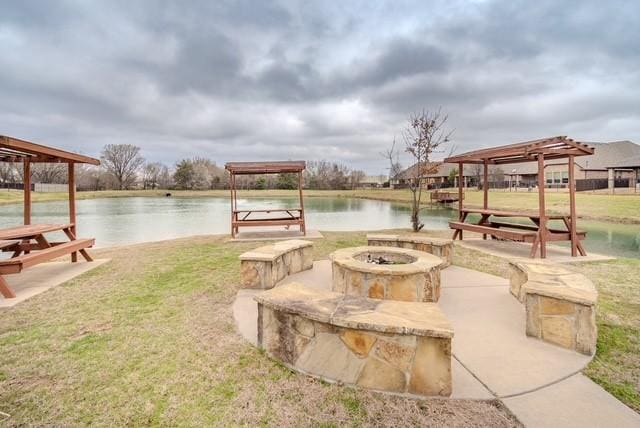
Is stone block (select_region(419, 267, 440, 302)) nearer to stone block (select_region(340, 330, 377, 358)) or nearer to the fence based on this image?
stone block (select_region(340, 330, 377, 358))

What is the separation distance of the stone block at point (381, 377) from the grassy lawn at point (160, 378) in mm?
71

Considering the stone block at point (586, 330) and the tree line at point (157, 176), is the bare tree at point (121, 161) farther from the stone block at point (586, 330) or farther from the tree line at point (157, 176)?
the stone block at point (586, 330)

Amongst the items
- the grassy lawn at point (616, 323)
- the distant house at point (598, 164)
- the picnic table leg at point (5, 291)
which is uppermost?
the distant house at point (598, 164)

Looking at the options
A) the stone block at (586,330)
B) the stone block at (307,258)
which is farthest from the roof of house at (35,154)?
the stone block at (586,330)

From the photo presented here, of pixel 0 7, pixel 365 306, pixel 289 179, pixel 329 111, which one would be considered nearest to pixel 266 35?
pixel 0 7

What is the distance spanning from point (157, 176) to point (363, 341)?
2694 inches

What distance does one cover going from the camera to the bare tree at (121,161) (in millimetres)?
54531

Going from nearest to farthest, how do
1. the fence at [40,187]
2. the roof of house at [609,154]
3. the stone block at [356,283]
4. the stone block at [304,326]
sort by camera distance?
1. the stone block at [304,326]
2. the stone block at [356,283]
3. the roof of house at [609,154]
4. the fence at [40,187]

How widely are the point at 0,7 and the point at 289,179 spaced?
1576 inches

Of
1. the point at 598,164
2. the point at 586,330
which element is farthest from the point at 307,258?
the point at 598,164

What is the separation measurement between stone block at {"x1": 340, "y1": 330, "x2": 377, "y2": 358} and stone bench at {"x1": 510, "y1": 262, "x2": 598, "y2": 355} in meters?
1.70

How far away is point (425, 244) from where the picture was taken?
5359 mm

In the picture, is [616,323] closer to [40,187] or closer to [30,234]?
[30,234]

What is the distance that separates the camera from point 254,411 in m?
1.73
